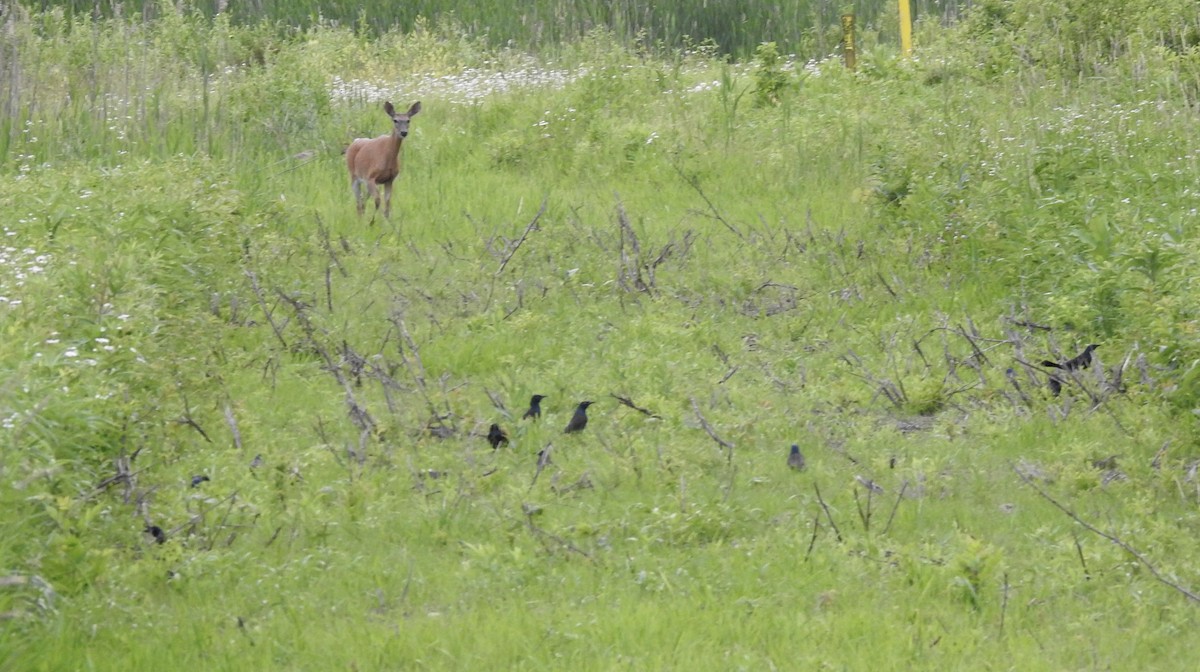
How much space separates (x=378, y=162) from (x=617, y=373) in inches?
177

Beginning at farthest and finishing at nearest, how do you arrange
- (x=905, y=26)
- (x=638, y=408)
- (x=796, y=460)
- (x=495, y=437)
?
(x=905, y=26), (x=638, y=408), (x=495, y=437), (x=796, y=460)

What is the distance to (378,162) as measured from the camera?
11688mm

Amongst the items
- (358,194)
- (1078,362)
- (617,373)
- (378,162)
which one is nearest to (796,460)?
(617,373)

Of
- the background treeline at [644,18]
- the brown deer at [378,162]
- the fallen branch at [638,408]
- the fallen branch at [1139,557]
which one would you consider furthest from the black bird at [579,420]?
the background treeline at [644,18]

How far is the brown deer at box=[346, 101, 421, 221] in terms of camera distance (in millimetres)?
11617

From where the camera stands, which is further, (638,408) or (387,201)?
(387,201)

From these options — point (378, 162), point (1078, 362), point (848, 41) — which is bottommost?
point (1078, 362)

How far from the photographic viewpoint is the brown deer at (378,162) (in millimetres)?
11617

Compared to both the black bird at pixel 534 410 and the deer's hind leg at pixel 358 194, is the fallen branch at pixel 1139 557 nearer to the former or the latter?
the black bird at pixel 534 410

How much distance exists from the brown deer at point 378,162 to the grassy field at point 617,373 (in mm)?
294

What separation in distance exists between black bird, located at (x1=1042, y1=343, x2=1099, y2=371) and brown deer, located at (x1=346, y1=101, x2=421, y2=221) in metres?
5.76

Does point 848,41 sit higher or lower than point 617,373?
higher

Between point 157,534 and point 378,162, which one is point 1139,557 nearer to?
point 157,534

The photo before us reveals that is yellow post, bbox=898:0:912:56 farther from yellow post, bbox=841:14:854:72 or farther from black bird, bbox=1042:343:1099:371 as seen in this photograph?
black bird, bbox=1042:343:1099:371
